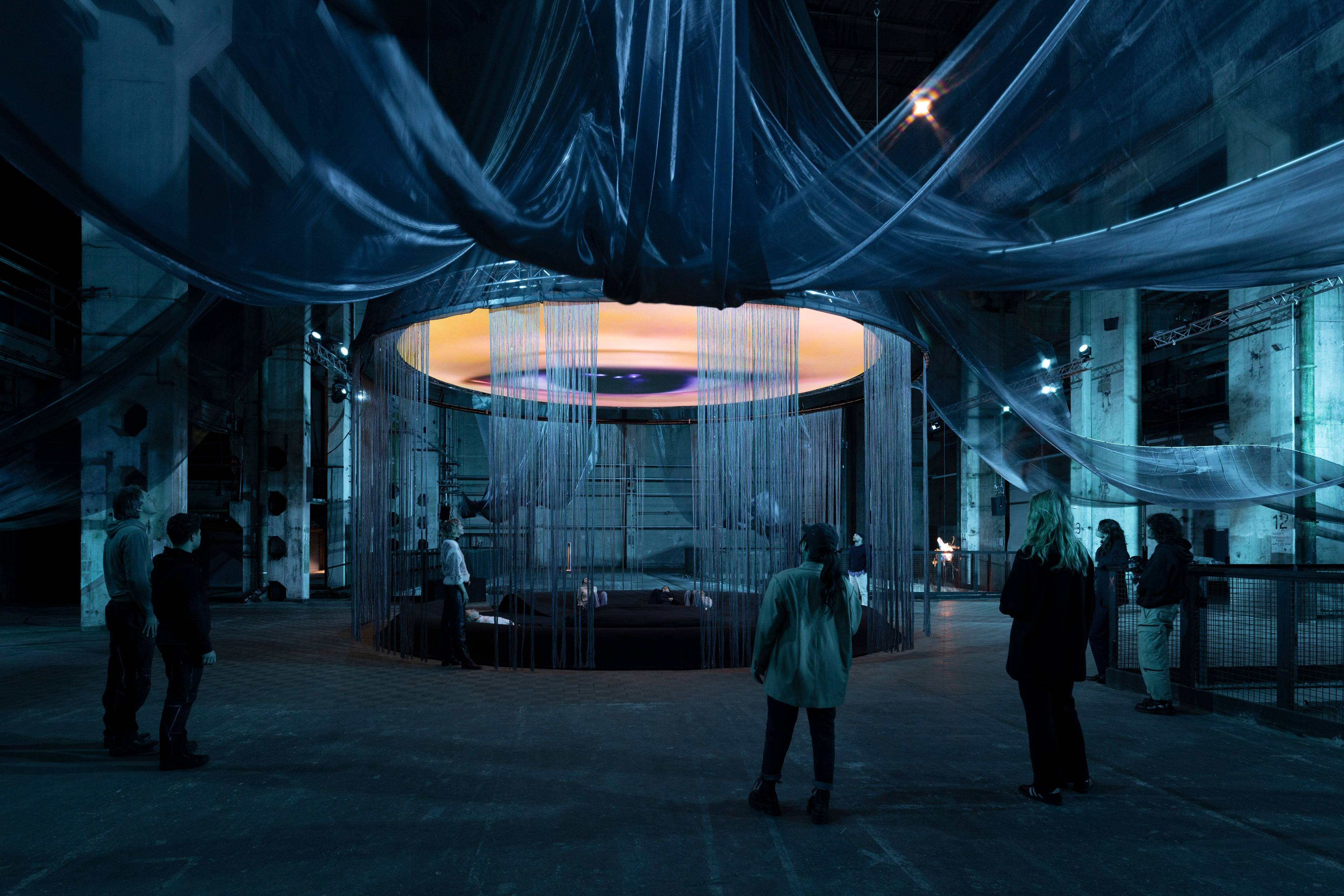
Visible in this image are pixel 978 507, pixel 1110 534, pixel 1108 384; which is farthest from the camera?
pixel 978 507

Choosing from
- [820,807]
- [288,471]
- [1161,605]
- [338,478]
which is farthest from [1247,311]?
[338,478]

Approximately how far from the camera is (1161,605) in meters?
5.55

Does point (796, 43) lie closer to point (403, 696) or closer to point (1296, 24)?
point (1296, 24)

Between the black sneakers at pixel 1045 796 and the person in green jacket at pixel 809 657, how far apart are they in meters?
0.93

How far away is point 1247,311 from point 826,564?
13.0 metres

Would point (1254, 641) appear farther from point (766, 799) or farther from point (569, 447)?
point (569, 447)

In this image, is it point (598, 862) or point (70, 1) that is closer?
point (70, 1)

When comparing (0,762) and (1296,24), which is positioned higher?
(1296,24)

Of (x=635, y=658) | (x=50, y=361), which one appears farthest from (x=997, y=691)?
(x=50, y=361)

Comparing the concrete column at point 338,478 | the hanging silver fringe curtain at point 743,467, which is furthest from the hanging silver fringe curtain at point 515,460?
the concrete column at point 338,478

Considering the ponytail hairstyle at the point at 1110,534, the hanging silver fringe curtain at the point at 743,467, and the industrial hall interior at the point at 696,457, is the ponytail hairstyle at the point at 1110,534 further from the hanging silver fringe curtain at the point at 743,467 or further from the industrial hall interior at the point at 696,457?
the hanging silver fringe curtain at the point at 743,467

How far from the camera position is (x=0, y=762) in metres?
4.39

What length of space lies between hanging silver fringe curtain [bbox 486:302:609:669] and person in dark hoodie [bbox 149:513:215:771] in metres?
2.85

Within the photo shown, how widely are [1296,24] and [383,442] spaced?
25.2ft
